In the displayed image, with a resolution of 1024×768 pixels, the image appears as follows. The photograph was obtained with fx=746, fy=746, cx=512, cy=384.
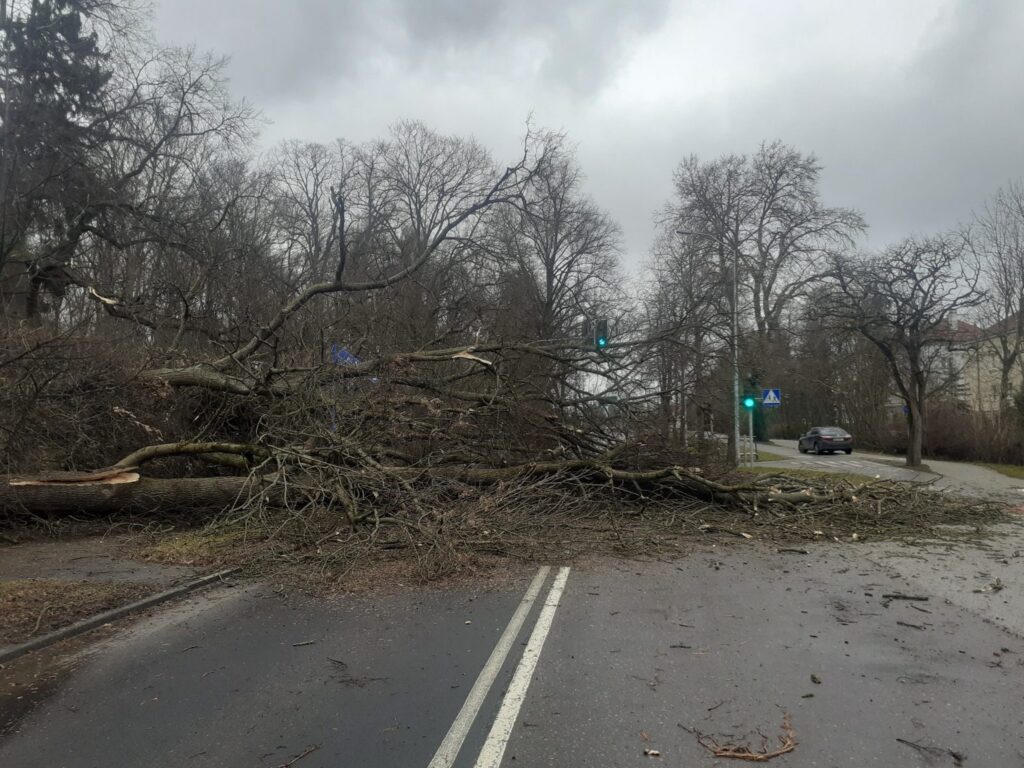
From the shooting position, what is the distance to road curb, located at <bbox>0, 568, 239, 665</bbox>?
16.7 ft

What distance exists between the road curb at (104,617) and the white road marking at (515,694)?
3.30 meters

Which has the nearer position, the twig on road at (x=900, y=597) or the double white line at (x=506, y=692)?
the double white line at (x=506, y=692)

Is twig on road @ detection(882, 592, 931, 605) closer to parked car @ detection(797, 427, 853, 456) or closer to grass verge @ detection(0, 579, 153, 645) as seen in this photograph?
grass verge @ detection(0, 579, 153, 645)

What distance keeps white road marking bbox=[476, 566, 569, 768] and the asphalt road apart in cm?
2

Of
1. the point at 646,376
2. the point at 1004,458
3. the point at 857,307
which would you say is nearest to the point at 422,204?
the point at 857,307

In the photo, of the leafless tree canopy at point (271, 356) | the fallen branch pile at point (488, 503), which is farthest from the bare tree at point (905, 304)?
the fallen branch pile at point (488, 503)

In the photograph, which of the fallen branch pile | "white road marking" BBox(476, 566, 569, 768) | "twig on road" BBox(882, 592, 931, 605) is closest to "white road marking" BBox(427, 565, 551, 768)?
"white road marking" BBox(476, 566, 569, 768)

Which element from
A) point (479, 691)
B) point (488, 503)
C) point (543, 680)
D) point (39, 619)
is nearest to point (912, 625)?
point (543, 680)

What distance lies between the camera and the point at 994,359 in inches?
1810

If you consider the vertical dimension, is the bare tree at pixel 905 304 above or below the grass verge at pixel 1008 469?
above

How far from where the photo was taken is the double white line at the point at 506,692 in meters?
3.62

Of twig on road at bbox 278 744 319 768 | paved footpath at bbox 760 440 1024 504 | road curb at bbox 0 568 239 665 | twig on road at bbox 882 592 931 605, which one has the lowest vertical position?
twig on road at bbox 278 744 319 768

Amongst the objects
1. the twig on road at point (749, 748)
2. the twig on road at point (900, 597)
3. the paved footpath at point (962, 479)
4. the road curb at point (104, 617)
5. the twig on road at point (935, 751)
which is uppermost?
the paved footpath at point (962, 479)

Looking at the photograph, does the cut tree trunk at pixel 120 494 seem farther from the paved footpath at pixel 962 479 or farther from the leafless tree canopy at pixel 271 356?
the paved footpath at pixel 962 479
